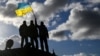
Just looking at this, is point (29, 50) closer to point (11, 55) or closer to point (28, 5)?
point (11, 55)

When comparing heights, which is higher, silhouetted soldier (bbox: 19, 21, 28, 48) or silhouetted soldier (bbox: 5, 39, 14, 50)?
silhouetted soldier (bbox: 19, 21, 28, 48)

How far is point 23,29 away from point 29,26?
0.71m

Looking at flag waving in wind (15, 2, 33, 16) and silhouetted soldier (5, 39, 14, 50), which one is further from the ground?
flag waving in wind (15, 2, 33, 16)

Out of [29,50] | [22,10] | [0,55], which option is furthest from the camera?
[22,10]

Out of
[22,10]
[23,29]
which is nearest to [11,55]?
[23,29]

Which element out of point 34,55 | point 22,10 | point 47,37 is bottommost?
point 34,55

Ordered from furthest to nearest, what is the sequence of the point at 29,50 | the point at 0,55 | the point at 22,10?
the point at 22,10, the point at 0,55, the point at 29,50

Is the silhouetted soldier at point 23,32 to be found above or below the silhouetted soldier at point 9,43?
above

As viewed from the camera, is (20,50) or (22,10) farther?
(22,10)

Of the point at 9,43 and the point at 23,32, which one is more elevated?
the point at 23,32

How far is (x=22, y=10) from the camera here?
26500mm

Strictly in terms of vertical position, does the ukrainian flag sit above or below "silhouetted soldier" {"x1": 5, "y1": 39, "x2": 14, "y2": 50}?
above

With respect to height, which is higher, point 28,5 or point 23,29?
point 28,5

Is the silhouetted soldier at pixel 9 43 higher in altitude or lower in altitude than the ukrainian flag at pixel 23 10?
lower
